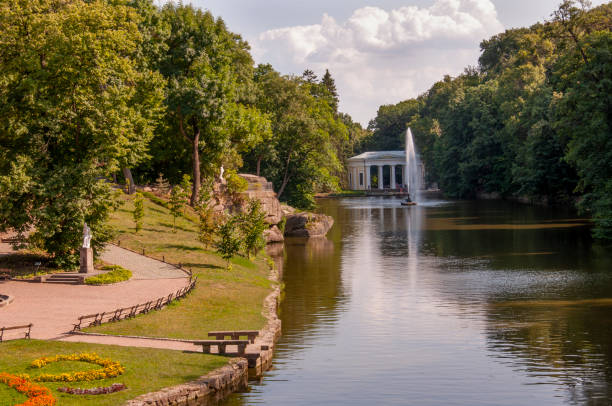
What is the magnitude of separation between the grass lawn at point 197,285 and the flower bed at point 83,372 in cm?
410

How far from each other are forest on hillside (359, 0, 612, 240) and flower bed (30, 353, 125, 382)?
43446 mm

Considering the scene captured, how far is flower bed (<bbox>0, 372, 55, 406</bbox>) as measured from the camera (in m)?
18.7

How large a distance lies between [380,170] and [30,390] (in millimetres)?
164479

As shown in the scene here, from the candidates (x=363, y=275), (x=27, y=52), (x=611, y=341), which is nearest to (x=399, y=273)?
(x=363, y=275)

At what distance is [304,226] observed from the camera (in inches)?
2682

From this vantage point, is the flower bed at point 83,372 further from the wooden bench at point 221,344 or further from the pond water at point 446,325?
the pond water at point 446,325

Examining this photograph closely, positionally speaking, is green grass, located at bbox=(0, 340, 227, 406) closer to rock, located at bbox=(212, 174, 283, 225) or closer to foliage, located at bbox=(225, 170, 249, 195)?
rock, located at bbox=(212, 174, 283, 225)

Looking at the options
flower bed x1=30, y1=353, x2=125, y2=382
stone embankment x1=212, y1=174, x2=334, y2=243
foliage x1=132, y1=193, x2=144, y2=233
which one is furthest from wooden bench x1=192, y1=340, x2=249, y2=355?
stone embankment x1=212, y1=174, x2=334, y2=243

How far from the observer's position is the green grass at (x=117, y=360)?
64.4ft

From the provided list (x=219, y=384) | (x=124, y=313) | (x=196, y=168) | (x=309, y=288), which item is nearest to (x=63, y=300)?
(x=124, y=313)

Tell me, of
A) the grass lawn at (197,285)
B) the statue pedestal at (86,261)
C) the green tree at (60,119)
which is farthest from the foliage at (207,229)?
the statue pedestal at (86,261)

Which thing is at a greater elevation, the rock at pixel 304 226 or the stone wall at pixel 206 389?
the rock at pixel 304 226

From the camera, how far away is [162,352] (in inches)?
939

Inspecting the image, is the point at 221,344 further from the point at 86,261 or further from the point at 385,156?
the point at 385,156
